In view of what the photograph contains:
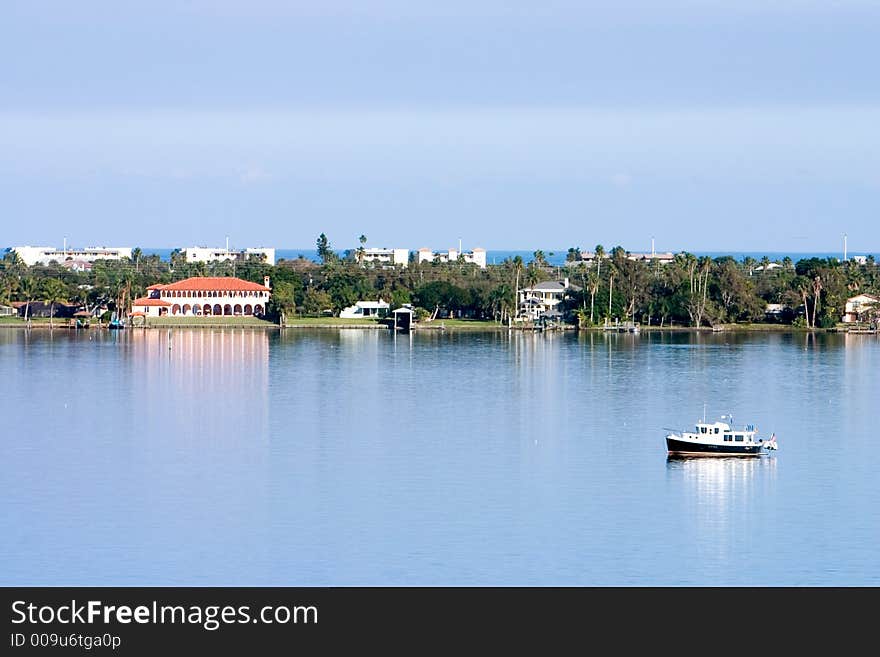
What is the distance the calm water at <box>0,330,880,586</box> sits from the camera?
1211 inches

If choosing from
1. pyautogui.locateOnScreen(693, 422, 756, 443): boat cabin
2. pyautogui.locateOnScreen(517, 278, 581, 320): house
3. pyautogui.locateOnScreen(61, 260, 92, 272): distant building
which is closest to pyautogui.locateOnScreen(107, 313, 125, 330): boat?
pyautogui.locateOnScreen(517, 278, 581, 320): house

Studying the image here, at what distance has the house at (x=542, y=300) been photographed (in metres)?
120

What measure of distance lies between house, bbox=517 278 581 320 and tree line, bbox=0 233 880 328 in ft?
2.81

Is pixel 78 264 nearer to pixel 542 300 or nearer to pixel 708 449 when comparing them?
pixel 542 300

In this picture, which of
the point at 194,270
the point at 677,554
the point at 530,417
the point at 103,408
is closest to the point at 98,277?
the point at 194,270

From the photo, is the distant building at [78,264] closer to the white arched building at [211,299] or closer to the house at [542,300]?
the white arched building at [211,299]

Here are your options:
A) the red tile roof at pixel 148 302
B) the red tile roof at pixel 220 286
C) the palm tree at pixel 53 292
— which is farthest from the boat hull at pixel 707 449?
the palm tree at pixel 53 292

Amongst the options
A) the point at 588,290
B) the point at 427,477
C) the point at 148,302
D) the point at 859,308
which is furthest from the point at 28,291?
the point at 427,477

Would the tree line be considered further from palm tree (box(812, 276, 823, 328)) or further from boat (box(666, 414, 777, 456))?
boat (box(666, 414, 777, 456))

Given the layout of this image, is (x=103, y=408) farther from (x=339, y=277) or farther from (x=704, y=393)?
(x=339, y=277)

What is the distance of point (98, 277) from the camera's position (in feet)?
417

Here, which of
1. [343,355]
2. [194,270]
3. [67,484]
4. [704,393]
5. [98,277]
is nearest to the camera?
[67,484]
